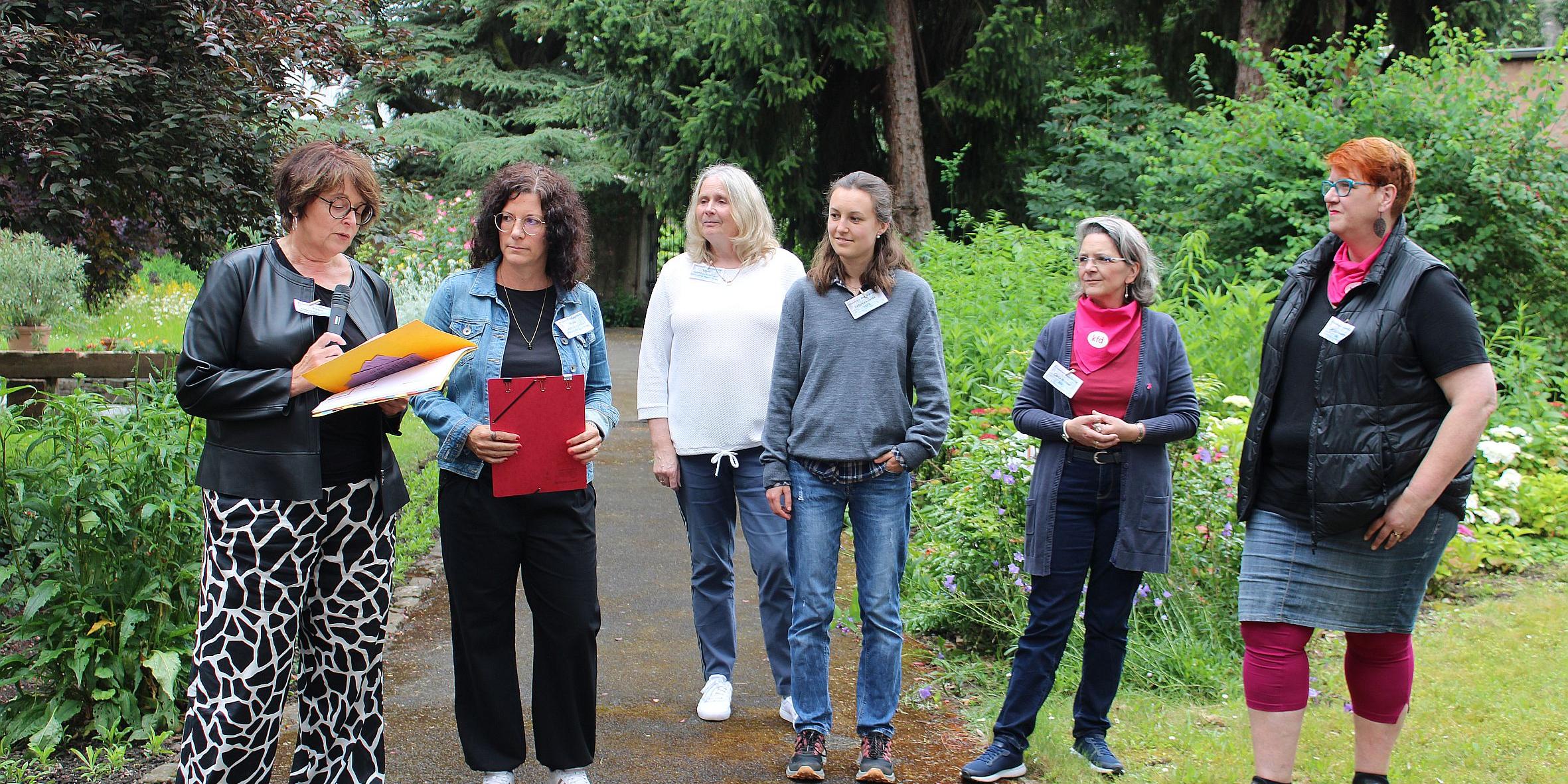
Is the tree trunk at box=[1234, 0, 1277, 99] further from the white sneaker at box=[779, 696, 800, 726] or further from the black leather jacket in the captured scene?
the black leather jacket

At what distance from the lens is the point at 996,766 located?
3562mm

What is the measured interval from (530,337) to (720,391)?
789 mm

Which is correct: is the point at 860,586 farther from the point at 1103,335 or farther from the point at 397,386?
the point at 397,386

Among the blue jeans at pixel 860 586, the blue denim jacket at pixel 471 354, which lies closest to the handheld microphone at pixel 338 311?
the blue denim jacket at pixel 471 354

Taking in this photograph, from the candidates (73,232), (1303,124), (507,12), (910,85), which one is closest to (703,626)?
(73,232)

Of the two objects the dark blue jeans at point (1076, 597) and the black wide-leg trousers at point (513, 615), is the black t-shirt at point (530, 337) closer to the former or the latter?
the black wide-leg trousers at point (513, 615)

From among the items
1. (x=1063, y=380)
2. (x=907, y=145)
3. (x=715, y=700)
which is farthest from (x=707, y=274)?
(x=907, y=145)

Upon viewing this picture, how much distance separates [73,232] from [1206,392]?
16.2ft

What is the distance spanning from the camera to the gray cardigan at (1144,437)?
346 cm

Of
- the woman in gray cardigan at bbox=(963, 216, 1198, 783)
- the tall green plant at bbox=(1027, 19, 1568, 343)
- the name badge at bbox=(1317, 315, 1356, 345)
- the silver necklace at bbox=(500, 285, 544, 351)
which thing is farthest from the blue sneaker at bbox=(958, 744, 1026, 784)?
Result: the tall green plant at bbox=(1027, 19, 1568, 343)

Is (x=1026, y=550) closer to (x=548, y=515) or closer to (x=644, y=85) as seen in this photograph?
(x=548, y=515)

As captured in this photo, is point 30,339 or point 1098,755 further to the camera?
point 30,339

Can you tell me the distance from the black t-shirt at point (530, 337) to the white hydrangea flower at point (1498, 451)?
4923mm

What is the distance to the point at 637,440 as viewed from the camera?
10.2m
